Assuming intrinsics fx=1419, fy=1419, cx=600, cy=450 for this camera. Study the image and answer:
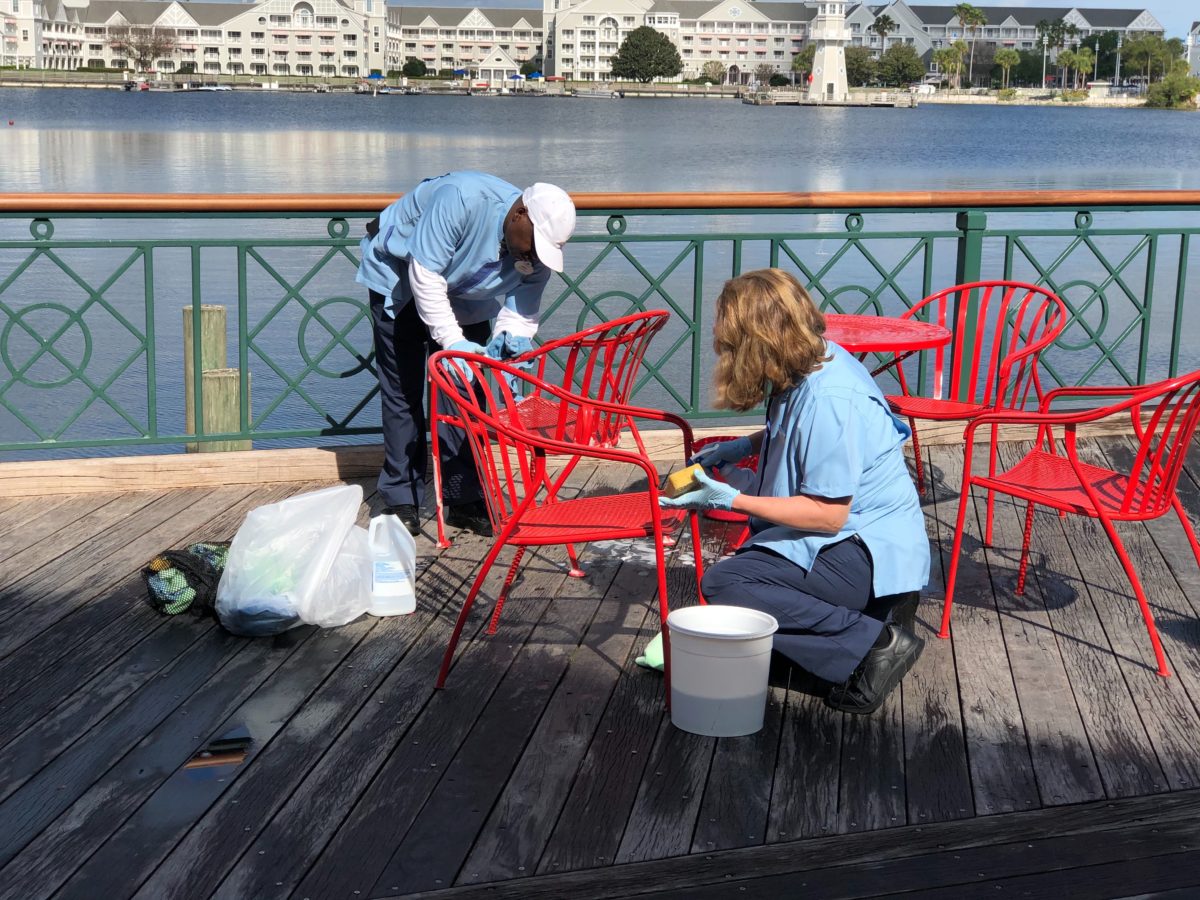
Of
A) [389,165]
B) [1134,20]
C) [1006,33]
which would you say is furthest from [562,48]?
[389,165]

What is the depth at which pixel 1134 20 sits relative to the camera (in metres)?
194

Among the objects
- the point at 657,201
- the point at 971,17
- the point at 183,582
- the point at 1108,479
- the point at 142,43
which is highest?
the point at 971,17

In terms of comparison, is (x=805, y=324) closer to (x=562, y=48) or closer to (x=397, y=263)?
(x=397, y=263)

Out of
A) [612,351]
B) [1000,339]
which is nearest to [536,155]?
[1000,339]

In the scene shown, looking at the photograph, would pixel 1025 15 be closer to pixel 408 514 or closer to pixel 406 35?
pixel 406 35

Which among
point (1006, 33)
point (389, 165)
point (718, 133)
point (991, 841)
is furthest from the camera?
point (1006, 33)

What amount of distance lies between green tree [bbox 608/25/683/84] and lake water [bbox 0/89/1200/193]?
84888 mm

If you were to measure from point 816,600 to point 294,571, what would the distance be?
1.38 m

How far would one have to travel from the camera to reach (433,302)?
13.8ft

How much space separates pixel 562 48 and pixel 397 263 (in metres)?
160

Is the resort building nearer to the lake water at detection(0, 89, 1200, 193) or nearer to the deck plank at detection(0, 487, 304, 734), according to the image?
the lake water at detection(0, 89, 1200, 193)

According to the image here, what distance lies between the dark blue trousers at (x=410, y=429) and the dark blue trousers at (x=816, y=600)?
165cm

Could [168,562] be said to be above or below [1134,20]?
below

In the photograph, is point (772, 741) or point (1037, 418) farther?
point (1037, 418)
